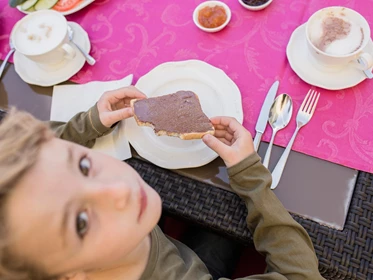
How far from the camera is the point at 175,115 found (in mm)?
991

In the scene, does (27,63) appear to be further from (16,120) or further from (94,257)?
(94,257)

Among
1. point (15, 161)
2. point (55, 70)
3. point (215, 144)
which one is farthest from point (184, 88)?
point (15, 161)

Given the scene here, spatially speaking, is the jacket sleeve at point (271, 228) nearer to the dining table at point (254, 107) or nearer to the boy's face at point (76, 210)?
the dining table at point (254, 107)

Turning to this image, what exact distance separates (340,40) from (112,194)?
0.74m

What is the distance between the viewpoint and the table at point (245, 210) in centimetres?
86

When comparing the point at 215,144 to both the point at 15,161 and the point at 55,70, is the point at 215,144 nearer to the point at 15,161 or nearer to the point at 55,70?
the point at 15,161

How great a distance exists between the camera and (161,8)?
1.25 m

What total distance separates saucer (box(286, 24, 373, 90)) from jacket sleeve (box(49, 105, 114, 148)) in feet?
1.90

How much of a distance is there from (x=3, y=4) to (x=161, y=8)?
0.63 m

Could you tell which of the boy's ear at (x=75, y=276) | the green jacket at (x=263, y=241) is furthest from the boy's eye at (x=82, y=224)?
the green jacket at (x=263, y=241)

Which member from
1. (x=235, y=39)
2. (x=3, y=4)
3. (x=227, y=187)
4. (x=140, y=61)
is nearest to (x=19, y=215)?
(x=227, y=187)

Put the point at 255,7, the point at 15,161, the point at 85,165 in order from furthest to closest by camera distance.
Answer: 1. the point at 255,7
2. the point at 85,165
3. the point at 15,161

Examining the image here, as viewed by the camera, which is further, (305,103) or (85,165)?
(305,103)

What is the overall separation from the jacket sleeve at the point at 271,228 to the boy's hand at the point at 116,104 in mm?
350
